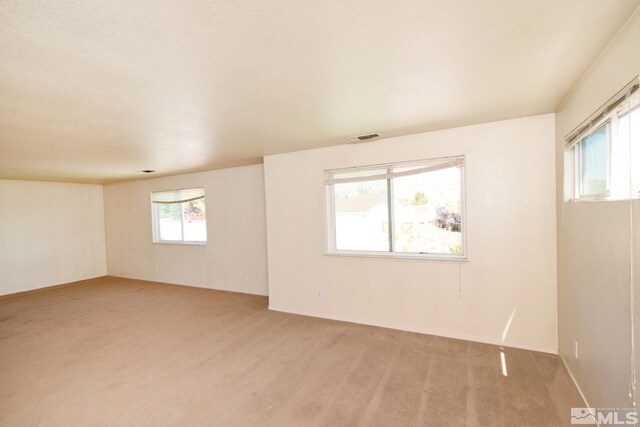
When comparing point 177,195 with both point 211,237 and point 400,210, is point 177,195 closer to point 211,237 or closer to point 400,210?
point 211,237

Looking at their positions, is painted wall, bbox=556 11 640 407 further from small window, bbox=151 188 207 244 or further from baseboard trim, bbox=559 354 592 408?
small window, bbox=151 188 207 244

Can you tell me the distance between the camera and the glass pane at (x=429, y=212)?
3.23 m

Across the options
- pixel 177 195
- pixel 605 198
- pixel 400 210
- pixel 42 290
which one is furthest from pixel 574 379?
pixel 42 290

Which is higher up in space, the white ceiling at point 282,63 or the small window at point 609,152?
the white ceiling at point 282,63

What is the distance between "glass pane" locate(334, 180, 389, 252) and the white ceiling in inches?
39.1

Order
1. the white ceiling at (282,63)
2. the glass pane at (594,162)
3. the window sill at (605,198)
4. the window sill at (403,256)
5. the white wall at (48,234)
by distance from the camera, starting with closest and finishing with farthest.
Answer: the white ceiling at (282,63), the window sill at (605,198), the glass pane at (594,162), the window sill at (403,256), the white wall at (48,234)

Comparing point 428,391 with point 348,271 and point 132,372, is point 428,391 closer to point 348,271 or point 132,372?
point 348,271

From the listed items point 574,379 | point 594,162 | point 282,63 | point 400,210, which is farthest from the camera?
point 400,210

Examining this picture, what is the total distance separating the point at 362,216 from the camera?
3.84 metres

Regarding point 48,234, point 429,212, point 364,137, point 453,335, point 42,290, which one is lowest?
point 42,290

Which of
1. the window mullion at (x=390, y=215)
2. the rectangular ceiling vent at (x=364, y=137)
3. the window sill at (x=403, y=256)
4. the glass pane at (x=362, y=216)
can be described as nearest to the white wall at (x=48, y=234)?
the window sill at (x=403, y=256)

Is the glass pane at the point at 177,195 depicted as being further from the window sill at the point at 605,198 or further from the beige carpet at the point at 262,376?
the window sill at the point at 605,198

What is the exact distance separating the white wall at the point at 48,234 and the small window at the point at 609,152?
9.22 meters

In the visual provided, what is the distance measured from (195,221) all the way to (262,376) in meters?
4.29
